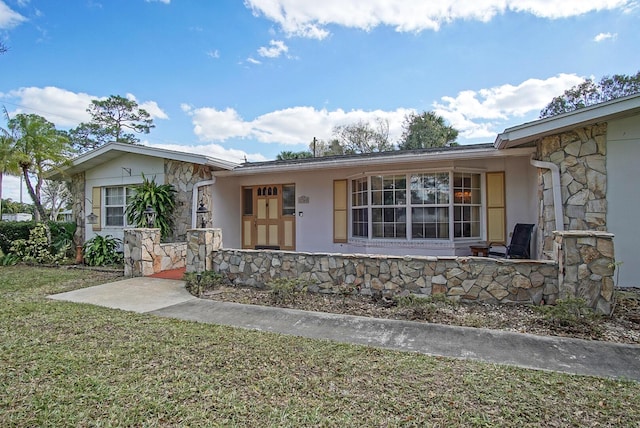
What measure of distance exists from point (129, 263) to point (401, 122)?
2389 centimetres

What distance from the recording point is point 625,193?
5512 mm

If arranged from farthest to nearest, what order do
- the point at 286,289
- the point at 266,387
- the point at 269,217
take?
the point at 269,217 < the point at 286,289 < the point at 266,387

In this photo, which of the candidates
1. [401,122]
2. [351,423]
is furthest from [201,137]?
[351,423]

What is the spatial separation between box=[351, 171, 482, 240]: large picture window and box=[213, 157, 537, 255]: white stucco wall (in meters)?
0.27

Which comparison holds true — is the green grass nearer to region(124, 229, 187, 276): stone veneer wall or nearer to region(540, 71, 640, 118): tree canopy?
Answer: region(124, 229, 187, 276): stone veneer wall

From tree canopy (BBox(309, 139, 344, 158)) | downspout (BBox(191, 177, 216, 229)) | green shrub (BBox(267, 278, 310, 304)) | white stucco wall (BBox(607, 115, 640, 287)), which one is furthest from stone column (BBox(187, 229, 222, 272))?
tree canopy (BBox(309, 139, 344, 158))

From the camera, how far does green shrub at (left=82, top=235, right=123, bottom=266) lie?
9.53 metres

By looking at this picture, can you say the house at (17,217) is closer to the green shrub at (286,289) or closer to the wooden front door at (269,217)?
the wooden front door at (269,217)

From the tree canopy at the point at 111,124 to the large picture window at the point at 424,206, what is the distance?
2692 centimetres

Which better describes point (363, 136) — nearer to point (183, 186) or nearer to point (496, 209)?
point (183, 186)

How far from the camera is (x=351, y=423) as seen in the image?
2.26m

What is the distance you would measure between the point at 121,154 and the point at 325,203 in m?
6.53

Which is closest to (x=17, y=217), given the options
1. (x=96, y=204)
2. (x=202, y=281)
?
(x=96, y=204)

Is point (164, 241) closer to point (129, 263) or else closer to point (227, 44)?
point (129, 263)
